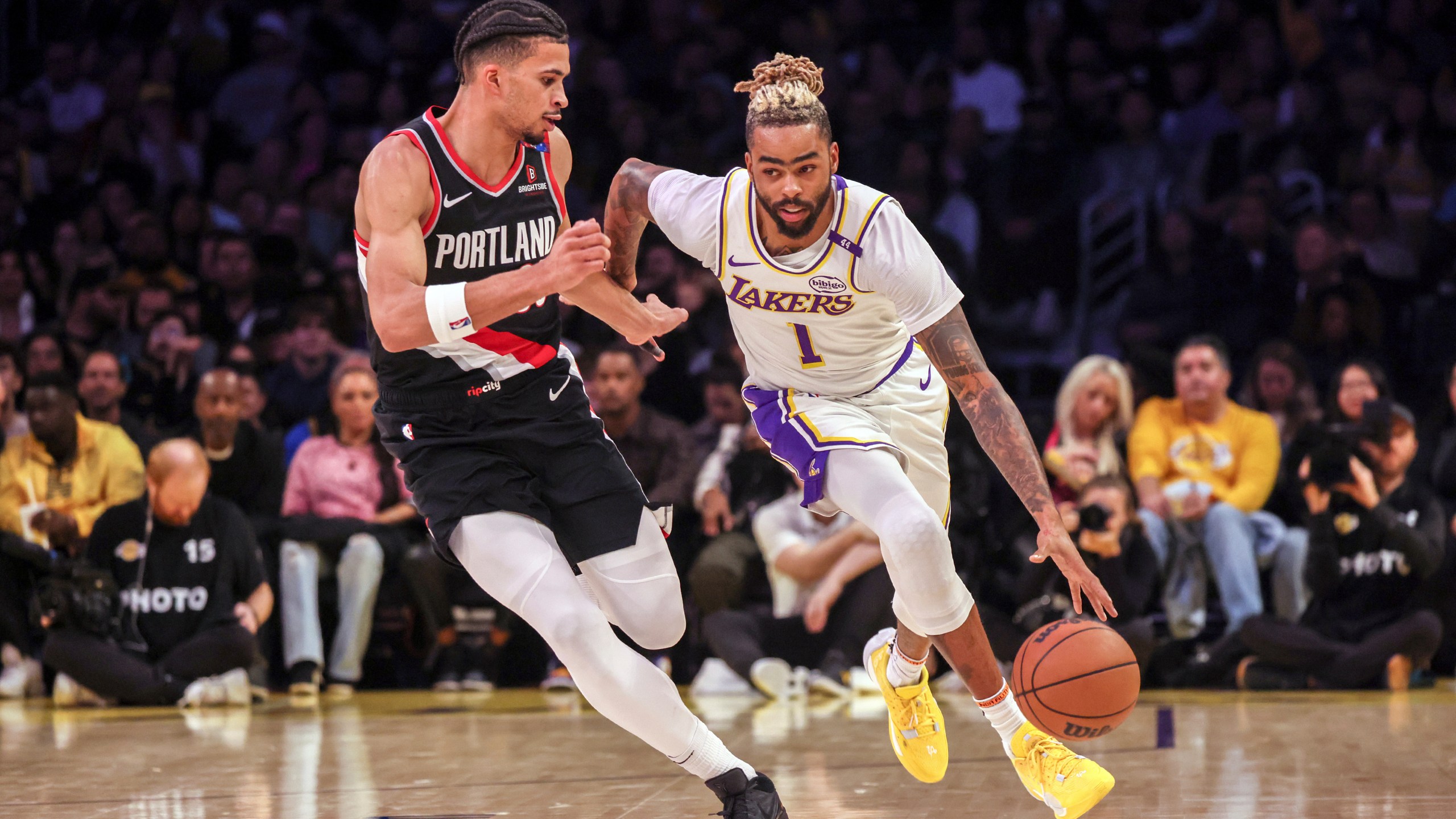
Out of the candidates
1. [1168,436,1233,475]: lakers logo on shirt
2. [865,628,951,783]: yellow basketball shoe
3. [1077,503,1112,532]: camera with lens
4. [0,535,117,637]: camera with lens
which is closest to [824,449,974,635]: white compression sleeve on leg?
[865,628,951,783]: yellow basketball shoe

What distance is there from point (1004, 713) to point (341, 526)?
14.4 feet

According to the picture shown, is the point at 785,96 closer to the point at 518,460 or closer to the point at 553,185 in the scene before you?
the point at 553,185

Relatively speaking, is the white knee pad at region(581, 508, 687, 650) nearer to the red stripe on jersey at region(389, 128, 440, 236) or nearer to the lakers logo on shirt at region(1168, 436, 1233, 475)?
the red stripe on jersey at region(389, 128, 440, 236)

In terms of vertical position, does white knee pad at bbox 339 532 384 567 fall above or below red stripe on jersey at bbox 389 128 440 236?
below

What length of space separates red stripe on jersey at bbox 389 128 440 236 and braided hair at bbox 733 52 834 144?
2.76ft

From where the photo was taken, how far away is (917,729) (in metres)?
4.63

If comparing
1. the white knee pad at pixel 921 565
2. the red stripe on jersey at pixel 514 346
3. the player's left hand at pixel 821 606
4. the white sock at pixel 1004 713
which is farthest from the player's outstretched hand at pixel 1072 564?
the player's left hand at pixel 821 606

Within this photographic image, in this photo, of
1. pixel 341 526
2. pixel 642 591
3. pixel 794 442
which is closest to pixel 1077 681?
pixel 794 442

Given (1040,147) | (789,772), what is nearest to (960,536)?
(789,772)

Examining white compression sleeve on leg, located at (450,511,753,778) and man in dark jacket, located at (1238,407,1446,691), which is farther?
man in dark jacket, located at (1238,407,1446,691)

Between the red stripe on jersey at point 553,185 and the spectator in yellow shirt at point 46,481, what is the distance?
4.53 m

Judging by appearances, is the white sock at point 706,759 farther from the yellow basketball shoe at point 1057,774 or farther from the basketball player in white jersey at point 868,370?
the yellow basketball shoe at point 1057,774

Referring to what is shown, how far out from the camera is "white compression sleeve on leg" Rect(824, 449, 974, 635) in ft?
13.6

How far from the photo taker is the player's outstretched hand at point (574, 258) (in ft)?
11.9
